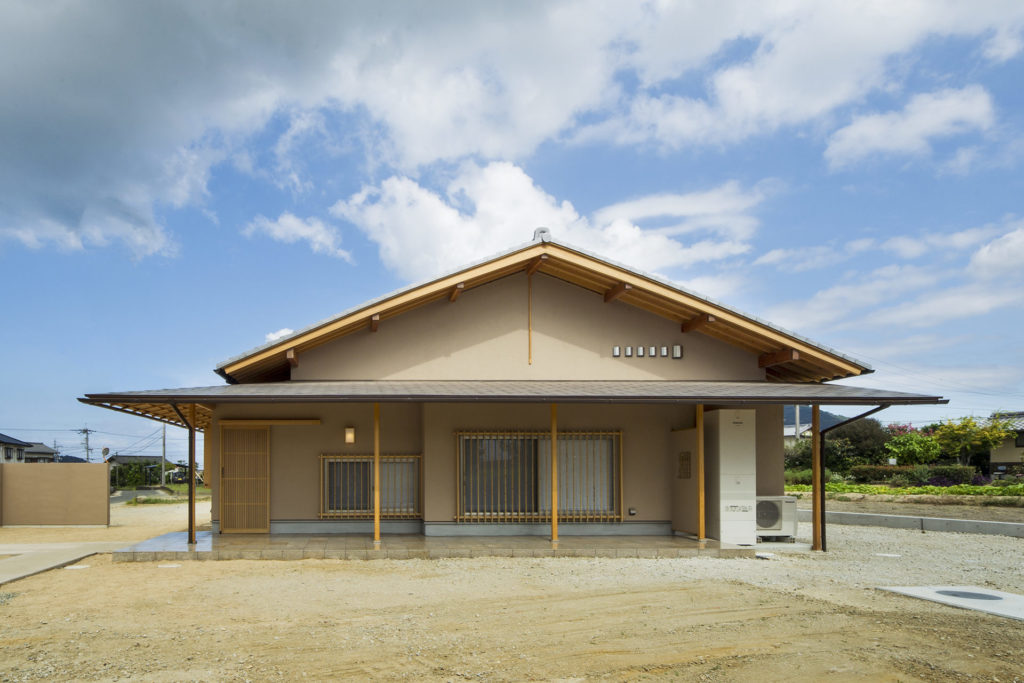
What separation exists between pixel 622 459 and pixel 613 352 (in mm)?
1774

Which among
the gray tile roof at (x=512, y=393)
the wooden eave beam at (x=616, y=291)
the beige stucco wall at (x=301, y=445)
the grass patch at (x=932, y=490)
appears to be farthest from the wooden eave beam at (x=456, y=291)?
the grass patch at (x=932, y=490)

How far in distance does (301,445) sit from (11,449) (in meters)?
49.0

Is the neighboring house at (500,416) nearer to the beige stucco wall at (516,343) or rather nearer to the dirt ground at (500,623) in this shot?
the beige stucco wall at (516,343)

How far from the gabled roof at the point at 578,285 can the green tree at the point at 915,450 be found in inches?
656

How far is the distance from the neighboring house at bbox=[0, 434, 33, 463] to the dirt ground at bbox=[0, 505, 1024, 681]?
4547 cm

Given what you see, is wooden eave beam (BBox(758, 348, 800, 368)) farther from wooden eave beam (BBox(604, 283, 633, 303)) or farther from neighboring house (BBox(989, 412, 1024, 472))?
neighboring house (BBox(989, 412, 1024, 472))

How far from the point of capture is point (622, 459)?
12.7 metres

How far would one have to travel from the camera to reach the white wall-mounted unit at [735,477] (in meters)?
11.5

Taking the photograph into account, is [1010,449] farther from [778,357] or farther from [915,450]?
[778,357]

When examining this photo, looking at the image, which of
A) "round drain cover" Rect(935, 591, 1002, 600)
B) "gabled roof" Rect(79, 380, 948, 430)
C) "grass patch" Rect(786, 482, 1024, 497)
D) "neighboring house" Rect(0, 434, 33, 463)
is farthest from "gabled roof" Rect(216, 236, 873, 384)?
"neighboring house" Rect(0, 434, 33, 463)

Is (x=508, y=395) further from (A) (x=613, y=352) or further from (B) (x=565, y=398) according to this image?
(A) (x=613, y=352)

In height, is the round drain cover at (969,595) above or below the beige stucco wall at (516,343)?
below

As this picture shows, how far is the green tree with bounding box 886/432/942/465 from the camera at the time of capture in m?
26.9

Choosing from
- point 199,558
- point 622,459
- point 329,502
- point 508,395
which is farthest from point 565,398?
point 199,558
